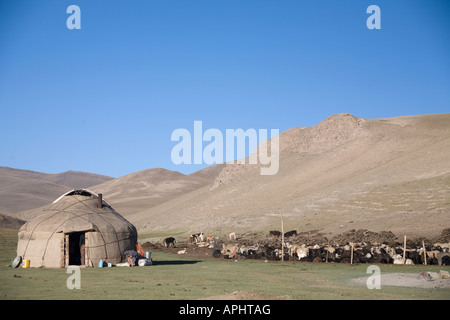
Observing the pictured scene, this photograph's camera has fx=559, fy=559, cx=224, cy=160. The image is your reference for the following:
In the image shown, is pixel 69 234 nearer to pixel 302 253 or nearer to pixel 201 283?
pixel 201 283

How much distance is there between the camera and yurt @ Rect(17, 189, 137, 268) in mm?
25016

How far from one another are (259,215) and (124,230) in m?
31.6

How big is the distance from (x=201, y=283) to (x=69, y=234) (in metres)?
9.53

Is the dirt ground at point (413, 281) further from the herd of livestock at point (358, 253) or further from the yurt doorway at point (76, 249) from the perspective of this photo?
Result: the yurt doorway at point (76, 249)

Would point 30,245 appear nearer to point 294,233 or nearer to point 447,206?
point 294,233

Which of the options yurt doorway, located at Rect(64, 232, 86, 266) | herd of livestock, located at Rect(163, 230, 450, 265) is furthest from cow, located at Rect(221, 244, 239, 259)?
yurt doorway, located at Rect(64, 232, 86, 266)

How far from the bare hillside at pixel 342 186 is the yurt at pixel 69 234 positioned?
69.0ft

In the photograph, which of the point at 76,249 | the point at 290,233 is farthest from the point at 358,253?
the point at 290,233

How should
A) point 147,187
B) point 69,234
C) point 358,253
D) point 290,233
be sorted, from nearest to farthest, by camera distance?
point 69,234 → point 358,253 → point 290,233 → point 147,187

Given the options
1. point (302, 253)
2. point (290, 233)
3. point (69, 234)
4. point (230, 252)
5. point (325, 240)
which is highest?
point (69, 234)

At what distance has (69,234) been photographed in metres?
26.0

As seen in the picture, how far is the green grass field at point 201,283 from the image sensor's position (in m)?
15.5

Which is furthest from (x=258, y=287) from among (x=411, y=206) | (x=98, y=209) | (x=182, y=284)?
(x=411, y=206)
